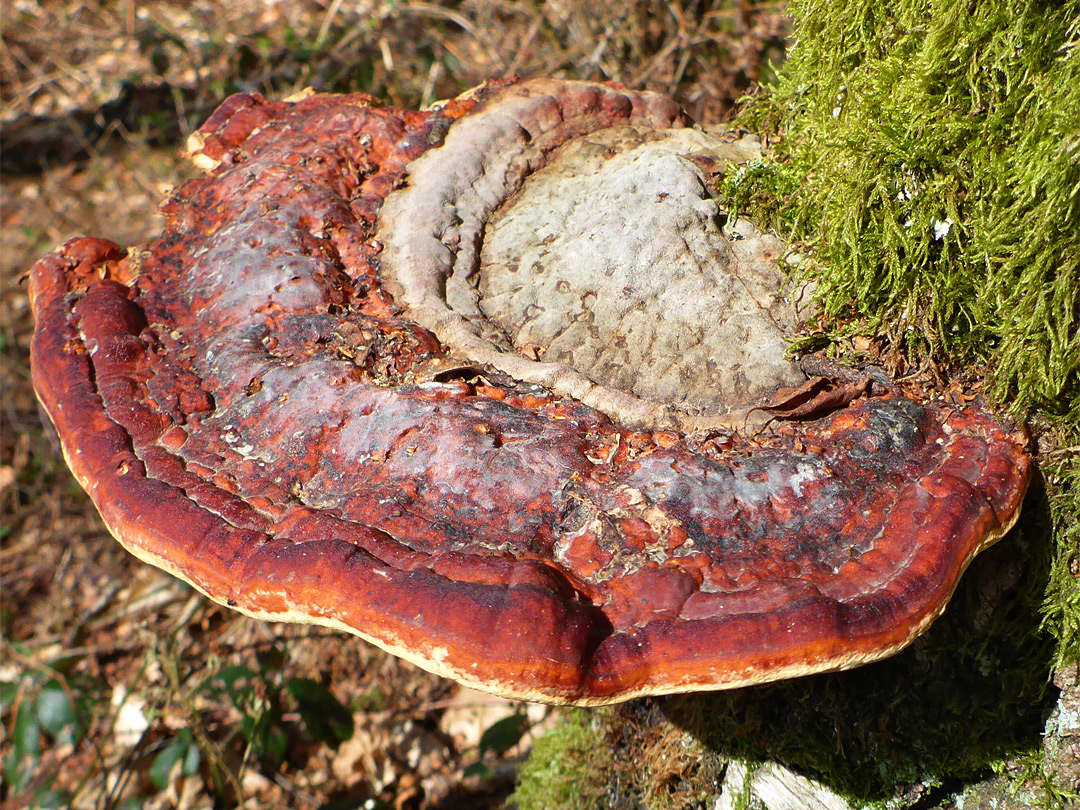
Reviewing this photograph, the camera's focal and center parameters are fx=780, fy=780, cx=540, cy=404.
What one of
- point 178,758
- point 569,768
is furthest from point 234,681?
point 569,768

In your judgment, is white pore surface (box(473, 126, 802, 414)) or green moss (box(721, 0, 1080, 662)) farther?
white pore surface (box(473, 126, 802, 414))

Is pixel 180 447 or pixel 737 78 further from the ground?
pixel 180 447

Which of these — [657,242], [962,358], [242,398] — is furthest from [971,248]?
[242,398]

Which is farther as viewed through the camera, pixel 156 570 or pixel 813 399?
pixel 156 570

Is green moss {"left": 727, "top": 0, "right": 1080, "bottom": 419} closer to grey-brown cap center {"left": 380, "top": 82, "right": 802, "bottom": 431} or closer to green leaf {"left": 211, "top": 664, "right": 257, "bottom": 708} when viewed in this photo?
grey-brown cap center {"left": 380, "top": 82, "right": 802, "bottom": 431}

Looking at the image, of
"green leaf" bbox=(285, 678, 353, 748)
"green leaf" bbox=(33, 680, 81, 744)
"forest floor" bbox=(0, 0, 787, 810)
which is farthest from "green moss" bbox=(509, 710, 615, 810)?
"green leaf" bbox=(33, 680, 81, 744)

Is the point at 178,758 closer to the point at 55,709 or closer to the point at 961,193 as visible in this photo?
the point at 55,709

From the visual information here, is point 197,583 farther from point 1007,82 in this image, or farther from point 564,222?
point 1007,82
